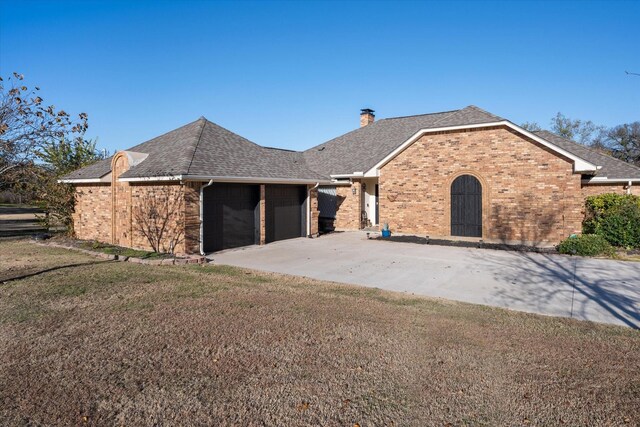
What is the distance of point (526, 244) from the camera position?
1557 cm

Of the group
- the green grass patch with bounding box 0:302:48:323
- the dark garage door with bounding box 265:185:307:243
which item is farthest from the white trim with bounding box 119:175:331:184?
the green grass patch with bounding box 0:302:48:323

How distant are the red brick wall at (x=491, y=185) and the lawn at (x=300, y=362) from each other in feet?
33.2

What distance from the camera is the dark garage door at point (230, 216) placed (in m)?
13.8

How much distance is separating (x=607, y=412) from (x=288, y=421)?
10.3 feet

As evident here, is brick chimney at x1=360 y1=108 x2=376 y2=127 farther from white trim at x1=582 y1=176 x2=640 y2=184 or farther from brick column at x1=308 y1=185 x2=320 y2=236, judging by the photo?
white trim at x1=582 y1=176 x2=640 y2=184

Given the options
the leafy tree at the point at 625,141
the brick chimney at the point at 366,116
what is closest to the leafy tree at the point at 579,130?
the leafy tree at the point at 625,141

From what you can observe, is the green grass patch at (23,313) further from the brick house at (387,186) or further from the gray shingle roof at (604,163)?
the gray shingle roof at (604,163)

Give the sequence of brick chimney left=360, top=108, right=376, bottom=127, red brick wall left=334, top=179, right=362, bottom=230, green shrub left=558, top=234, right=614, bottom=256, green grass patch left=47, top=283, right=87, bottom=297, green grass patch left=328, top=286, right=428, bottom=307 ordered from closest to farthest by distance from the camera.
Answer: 1. green grass patch left=328, top=286, right=428, bottom=307
2. green grass patch left=47, top=283, right=87, bottom=297
3. green shrub left=558, top=234, right=614, bottom=256
4. red brick wall left=334, top=179, right=362, bottom=230
5. brick chimney left=360, top=108, right=376, bottom=127

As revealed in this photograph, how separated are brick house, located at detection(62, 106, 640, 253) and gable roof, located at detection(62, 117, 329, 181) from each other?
0.24 feet

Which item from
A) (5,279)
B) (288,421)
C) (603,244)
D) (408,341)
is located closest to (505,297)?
(408,341)

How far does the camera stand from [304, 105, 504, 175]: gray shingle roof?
21.1 metres

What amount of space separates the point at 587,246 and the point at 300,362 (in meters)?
12.5

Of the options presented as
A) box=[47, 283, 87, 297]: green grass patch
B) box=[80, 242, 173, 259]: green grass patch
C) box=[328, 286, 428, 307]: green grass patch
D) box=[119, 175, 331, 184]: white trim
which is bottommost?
box=[328, 286, 428, 307]: green grass patch

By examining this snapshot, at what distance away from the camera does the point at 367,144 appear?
24281mm
